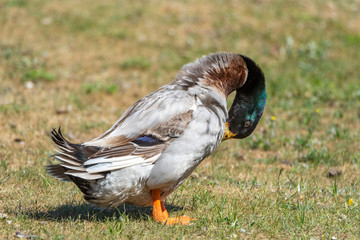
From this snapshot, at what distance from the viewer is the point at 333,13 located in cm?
1609

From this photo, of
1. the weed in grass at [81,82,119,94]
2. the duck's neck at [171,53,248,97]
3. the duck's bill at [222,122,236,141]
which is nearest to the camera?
the duck's neck at [171,53,248,97]

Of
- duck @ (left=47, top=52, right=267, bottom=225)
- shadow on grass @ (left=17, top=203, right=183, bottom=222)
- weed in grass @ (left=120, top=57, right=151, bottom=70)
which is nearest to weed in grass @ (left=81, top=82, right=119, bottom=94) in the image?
weed in grass @ (left=120, top=57, right=151, bottom=70)

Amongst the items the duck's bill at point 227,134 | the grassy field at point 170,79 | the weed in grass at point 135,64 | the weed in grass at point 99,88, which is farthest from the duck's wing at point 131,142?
the weed in grass at point 135,64

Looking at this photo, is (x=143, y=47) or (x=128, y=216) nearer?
(x=128, y=216)

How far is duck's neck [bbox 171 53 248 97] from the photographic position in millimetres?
5773

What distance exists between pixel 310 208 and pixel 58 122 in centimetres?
521

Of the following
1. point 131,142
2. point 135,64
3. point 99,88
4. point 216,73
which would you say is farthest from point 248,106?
point 135,64

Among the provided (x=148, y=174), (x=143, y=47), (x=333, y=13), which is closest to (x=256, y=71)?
(x=148, y=174)

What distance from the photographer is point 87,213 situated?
566 centimetres

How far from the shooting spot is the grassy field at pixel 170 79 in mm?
5383

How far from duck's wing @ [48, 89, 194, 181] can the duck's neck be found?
1.30 ft

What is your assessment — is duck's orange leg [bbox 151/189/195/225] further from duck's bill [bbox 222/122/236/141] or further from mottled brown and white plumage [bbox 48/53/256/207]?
duck's bill [bbox 222/122/236/141]

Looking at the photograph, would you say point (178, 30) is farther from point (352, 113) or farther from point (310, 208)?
point (310, 208)

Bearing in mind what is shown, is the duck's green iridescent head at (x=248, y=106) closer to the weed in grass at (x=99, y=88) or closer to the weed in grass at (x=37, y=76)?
the weed in grass at (x=99, y=88)
